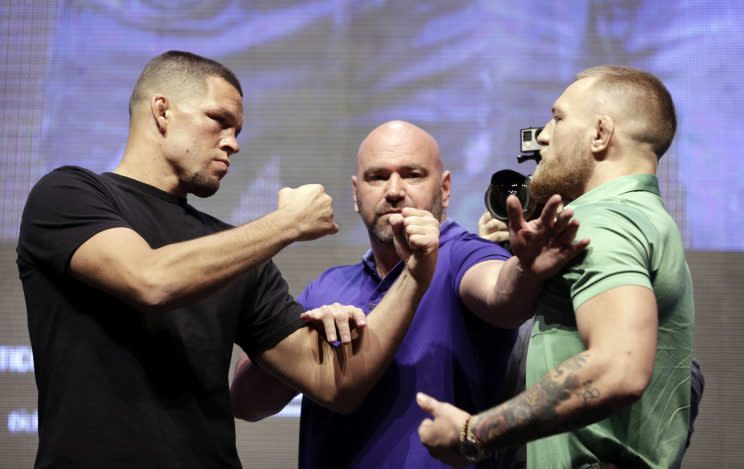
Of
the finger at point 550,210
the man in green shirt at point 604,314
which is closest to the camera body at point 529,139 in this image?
the man in green shirt at point 604,314

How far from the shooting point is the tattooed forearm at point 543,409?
1145 millimetres

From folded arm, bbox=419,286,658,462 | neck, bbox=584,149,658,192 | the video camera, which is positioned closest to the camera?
folded arm, bbox=419,286,658,462

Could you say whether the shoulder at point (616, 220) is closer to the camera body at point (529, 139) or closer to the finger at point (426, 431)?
the finger at point (426, 431)

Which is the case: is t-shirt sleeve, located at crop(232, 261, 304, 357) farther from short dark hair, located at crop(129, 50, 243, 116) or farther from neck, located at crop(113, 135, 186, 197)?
short dark hair, located at crop(129, 50, 243, 116)

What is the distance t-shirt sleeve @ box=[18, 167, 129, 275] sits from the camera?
1464 mm

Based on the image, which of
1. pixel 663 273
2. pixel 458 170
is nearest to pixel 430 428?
pixel 663 273

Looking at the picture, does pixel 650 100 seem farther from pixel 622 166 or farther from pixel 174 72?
pixel 174 72

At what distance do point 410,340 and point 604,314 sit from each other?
676 millimetres

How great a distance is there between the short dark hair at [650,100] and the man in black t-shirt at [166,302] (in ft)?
1.36

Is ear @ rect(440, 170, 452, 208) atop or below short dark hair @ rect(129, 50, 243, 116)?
below

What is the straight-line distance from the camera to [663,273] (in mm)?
1283

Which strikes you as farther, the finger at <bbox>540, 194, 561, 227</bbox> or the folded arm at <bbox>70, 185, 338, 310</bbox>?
the folded arm at <bbox>70, 185, 338, 310</bbox>

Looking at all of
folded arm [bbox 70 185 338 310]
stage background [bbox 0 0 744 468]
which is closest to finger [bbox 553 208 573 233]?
folded arm [bbox 70 185 338 310]

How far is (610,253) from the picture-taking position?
1.23m
